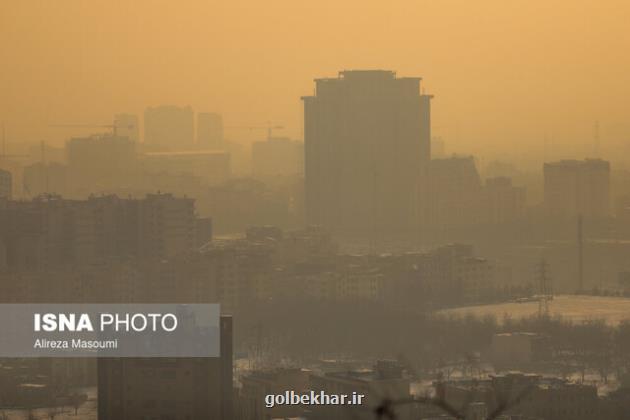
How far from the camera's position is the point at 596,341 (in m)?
8.45

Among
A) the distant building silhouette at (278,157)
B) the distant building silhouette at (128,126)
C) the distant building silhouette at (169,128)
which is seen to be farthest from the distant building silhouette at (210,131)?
the distant building silhouette at (128,126)

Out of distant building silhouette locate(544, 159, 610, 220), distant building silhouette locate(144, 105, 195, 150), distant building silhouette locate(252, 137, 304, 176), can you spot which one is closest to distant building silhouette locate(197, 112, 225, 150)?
distant building silhouette locate(144, 105, 195, 150)

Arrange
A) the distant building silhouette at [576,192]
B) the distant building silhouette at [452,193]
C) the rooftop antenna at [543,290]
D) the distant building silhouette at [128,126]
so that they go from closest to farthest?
1. the rooftop antenna at [543,290]
2. the distant building silhouette at [128,126]
3. the distant building silhouette at [576,192]
4. the distant building silhouette at [452,193]

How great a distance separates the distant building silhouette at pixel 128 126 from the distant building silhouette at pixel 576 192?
3.28m

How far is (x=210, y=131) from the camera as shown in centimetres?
1457

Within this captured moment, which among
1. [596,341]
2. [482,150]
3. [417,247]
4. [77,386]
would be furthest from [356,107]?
[77,386]

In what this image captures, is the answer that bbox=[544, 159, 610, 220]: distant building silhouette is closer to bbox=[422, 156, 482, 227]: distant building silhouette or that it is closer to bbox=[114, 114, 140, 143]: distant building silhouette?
bbox=[422, 156, 482, 227]: distant building silhouette

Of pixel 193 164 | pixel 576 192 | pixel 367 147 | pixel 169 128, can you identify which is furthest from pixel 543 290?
pixel 367 147

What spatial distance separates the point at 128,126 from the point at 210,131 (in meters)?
0.67

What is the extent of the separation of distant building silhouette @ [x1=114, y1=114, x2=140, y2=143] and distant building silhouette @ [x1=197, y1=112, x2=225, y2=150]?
49 centimetres

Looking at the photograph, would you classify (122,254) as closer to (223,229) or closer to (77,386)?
(223,229)

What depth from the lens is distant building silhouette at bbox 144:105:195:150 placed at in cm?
1403

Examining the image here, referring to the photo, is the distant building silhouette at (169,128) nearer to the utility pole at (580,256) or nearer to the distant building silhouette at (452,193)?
the distant building silhouette at (452,193)

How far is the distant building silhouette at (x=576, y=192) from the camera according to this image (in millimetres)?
14688
